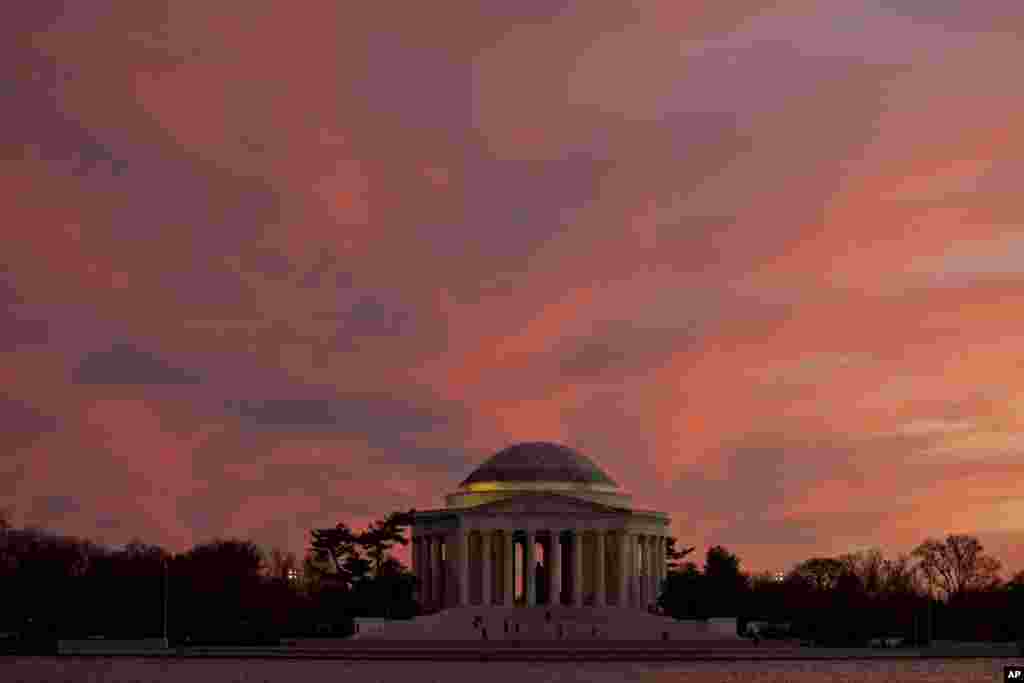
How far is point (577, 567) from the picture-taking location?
571ft

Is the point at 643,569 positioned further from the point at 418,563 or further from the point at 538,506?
the point at 418,563

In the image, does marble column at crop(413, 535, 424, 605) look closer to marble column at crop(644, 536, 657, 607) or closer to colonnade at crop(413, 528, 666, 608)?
colonnade at crop(413, 528, 666, 608)

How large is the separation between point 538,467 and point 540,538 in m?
6.80

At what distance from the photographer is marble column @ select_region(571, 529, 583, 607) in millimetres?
174000

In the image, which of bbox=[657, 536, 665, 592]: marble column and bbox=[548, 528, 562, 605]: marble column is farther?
bbox=[657, 536, 665, 592]: marble column

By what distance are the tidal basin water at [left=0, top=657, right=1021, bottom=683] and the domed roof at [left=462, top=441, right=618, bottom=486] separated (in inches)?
3035

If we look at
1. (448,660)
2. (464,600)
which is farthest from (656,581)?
(448,660)

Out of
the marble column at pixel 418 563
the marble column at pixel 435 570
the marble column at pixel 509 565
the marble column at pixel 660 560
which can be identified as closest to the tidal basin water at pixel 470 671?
the marble column at pixel 509 565

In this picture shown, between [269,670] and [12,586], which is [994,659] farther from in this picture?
[12,586]

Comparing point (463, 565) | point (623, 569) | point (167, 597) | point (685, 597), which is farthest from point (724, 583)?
point (167, 597)

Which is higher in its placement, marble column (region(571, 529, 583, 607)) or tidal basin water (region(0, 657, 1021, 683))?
marble column (region(571, 529, 583, 607))

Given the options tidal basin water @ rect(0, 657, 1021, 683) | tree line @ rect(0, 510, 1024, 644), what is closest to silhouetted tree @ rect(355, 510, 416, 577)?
tree line @ rect(0, 510, 1024, 644)

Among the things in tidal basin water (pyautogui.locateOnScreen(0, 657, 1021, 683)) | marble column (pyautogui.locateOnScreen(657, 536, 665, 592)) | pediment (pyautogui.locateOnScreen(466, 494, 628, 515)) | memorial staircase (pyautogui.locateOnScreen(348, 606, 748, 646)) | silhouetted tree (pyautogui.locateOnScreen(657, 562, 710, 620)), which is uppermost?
pediment (pyautogui.locateOnScreen(466, 494, 628, 515))

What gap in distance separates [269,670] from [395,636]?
52413 mm
